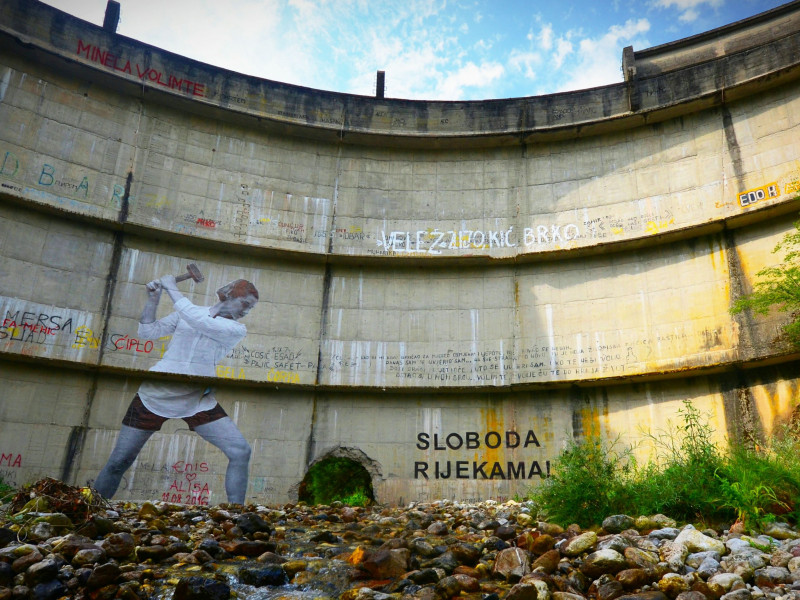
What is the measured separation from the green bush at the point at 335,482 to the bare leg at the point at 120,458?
14.3 ft

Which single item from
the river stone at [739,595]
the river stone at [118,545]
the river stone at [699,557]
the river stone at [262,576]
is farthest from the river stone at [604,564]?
the river stone at [118,545]

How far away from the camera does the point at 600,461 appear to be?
8086mm

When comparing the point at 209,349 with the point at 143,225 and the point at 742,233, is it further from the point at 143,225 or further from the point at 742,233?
the point at 742,233

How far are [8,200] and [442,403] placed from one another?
489 inches

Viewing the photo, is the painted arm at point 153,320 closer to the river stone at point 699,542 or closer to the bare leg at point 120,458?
the bare leg at point 120,458

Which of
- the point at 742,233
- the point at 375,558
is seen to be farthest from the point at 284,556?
the point at 742,233

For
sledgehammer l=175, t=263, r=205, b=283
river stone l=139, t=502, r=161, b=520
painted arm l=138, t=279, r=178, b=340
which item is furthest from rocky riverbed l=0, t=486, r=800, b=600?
sledgehammer l=175, t=263, r=205, b=283

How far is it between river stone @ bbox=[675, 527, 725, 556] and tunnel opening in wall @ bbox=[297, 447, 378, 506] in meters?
9.99

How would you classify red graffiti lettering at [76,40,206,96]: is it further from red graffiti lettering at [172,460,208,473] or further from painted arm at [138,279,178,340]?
red graffiti lettering at [172,460,208,473]

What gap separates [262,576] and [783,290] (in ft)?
38.7

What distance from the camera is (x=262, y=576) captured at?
552 centimetres

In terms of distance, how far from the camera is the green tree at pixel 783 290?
1158cm

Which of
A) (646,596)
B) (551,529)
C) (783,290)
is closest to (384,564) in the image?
(551,529)

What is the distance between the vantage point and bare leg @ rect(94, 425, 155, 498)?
43.8ft
